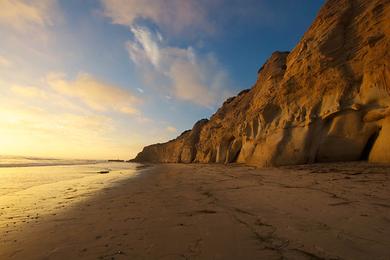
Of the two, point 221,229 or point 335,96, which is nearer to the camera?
point 221,229

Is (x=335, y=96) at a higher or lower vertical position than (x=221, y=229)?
higher

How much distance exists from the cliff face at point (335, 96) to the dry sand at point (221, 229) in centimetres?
616

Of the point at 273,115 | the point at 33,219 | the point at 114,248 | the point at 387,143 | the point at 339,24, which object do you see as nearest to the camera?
the point at 114,248

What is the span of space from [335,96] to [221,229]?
1157cm

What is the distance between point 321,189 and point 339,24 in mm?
10975

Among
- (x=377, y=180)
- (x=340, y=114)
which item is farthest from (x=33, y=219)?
(x=340, y=114)

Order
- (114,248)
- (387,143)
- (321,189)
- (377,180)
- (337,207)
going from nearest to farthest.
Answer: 1. (114,248)
2. (337,207)
3. (321,189)
4. (377,180)
5. (387,143)

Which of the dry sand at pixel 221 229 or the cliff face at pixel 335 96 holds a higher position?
the cliff face at pixel 335 96

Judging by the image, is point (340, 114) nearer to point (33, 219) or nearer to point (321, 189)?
point (321, 189)

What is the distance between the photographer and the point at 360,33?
41.9 ft

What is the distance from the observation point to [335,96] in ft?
42.6

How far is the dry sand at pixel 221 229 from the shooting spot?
3.00m

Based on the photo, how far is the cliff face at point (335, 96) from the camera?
36.6ft

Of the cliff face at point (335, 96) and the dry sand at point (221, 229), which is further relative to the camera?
the cliff face at point (335, 96)
